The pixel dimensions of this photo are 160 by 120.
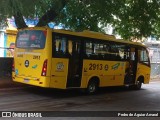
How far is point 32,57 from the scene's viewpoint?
46.6ft

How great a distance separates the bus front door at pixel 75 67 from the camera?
1439 cm

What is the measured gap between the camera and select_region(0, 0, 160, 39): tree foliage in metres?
14.2

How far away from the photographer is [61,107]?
11695mm

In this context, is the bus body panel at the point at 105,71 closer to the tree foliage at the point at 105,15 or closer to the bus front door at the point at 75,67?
the bus front door at the point at 75,67

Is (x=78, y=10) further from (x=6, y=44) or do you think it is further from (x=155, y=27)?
(x=6, y=44)

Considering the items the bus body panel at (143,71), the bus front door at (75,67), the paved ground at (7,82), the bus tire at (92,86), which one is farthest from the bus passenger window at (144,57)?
the paved ground at (7,82)

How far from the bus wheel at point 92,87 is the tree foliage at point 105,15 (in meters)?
2.85

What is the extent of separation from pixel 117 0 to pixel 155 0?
6.01 ft

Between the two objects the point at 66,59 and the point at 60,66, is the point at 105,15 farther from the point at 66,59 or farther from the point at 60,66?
the point at 60,66

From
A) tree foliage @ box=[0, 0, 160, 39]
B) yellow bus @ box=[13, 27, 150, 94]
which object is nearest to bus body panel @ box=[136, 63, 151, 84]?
tree foliage @ box=[0, 0, 160, 39]

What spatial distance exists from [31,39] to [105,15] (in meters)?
3.29

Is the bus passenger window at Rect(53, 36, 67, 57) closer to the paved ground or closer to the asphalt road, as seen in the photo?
the asphalt road

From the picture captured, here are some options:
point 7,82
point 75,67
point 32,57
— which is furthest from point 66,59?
point 7,82

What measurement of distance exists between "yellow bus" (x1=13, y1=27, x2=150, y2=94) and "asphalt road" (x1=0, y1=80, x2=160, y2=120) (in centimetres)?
57
